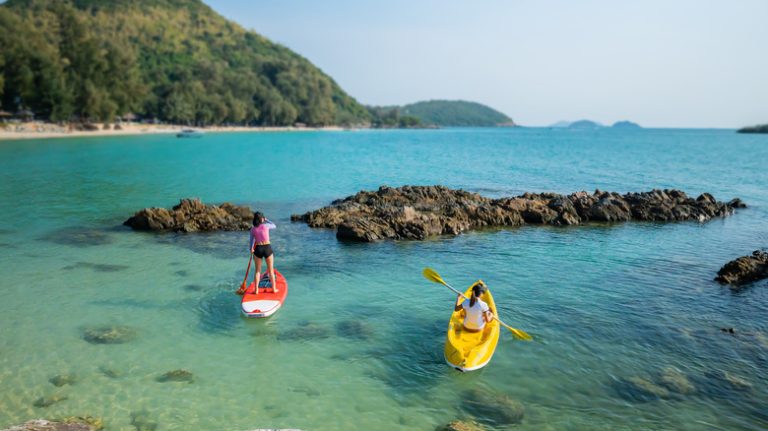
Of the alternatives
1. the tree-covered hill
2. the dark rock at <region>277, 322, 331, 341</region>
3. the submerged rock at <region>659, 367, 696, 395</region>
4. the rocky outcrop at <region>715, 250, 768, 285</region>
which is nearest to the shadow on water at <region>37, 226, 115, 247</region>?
the dark rock at <region>277, 322, 331, 341</region>

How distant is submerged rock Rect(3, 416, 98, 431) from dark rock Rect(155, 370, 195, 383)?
1774 mm

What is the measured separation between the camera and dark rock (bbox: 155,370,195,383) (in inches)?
438

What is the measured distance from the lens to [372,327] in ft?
46.5

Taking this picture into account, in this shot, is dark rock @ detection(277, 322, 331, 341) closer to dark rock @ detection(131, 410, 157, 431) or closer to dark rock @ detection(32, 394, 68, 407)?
dark rock @ detection(131, 410, 157, 431)

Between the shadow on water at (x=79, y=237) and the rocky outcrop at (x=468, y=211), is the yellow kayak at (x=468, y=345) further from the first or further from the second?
the shadow on water at (x=79, y=237)

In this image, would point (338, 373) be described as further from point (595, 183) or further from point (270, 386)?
point (595, 183)

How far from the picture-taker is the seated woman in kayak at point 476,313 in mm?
12427

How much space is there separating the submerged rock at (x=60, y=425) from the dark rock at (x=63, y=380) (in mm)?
1638

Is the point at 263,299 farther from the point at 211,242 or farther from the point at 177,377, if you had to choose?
the point at 211,242

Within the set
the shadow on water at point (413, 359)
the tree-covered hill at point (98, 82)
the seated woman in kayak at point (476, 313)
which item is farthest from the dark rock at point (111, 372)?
the tree-covered hill at point (98, 82)

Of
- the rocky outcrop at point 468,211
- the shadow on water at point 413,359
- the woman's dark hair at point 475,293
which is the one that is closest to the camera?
the shadow on water at point 413,359

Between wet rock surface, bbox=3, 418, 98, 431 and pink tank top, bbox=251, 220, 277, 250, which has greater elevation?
pink tank top, bbox=251, 220, 277, 250

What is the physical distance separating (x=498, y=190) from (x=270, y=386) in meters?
33.4

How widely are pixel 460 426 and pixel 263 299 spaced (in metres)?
7.48
